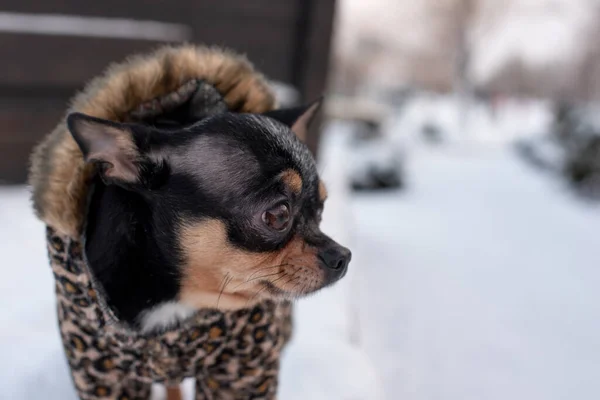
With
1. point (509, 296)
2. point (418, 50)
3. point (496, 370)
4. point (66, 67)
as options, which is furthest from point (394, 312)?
point (418, 50)

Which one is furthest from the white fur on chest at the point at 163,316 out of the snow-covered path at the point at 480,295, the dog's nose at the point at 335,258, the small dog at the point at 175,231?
the snow-covered path at the point at 480,295

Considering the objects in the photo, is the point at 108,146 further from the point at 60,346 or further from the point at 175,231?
the point at 60,346

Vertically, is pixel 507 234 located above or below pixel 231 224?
below

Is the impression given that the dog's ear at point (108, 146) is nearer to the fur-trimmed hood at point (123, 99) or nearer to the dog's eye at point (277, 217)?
the fur-trimmed hood at point (123, 99)

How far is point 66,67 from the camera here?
3.21 meters

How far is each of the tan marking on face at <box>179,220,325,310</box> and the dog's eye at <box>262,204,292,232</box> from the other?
0.06 m

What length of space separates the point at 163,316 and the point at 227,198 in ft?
1.10

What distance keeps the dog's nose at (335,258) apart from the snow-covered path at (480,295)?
4.84 ft

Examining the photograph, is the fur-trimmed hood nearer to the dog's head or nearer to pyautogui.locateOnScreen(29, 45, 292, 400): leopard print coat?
pyautogui.locateOnScreen(29, 45, 292, 400): leopard print coat

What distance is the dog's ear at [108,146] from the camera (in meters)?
0.92

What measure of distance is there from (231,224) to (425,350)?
2203 millimetres

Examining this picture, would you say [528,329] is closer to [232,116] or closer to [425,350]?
[425,350]

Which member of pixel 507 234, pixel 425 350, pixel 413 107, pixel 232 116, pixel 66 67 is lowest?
pixel 413 107

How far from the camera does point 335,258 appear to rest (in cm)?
104
